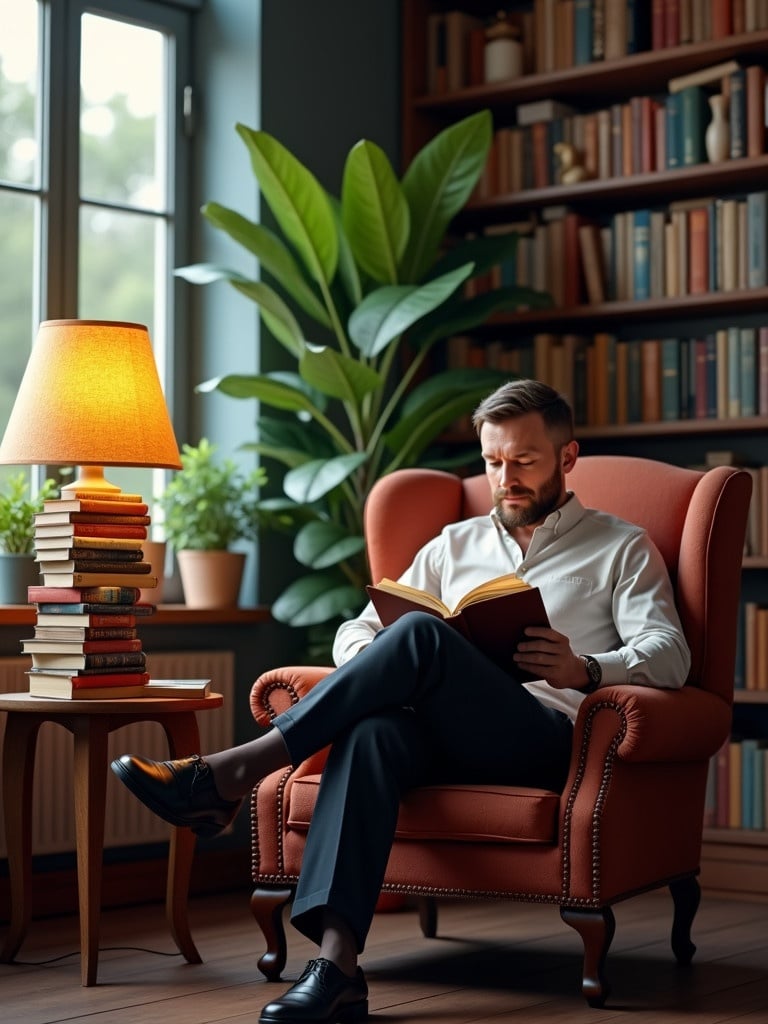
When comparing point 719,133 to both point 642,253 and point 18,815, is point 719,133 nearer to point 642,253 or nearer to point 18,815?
point 642,253

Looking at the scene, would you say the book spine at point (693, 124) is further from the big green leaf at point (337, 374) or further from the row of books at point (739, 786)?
the row of books at point (739, 786)

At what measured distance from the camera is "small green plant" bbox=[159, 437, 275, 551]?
154 inches

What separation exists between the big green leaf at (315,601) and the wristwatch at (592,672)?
3.86 feet

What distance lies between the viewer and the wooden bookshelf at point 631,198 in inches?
157

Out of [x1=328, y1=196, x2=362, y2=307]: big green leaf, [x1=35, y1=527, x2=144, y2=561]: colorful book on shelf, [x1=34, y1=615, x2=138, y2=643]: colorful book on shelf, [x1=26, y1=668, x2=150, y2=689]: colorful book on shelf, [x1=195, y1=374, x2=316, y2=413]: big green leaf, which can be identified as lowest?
[x1=26, y1=668, x2=150, y2=689]: colorful book on shelf

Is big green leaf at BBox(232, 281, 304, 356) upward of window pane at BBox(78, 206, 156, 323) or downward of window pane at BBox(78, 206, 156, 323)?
downward

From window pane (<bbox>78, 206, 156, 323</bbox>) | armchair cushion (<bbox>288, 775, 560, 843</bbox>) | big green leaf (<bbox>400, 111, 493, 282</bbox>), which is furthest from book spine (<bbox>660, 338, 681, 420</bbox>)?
armchair cushion (<bbox>288, 775, 560, 843</bbox>)

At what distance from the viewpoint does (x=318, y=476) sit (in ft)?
12.4

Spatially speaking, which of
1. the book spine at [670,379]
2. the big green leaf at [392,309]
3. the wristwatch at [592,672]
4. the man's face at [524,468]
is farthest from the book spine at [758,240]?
the wristwatch at [592,672]

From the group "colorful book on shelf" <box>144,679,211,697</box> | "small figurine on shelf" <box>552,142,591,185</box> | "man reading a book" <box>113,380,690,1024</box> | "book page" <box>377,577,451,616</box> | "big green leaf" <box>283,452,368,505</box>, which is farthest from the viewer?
"small figurine on shelf" <box>552,142,591,185</box>

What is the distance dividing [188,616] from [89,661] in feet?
3.19

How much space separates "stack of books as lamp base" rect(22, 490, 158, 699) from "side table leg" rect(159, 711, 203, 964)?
11 centimetres

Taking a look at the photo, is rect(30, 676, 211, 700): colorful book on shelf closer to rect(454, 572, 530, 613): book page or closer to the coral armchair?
the coral armchair

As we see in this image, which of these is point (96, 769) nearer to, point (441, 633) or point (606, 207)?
point (441, 633)
